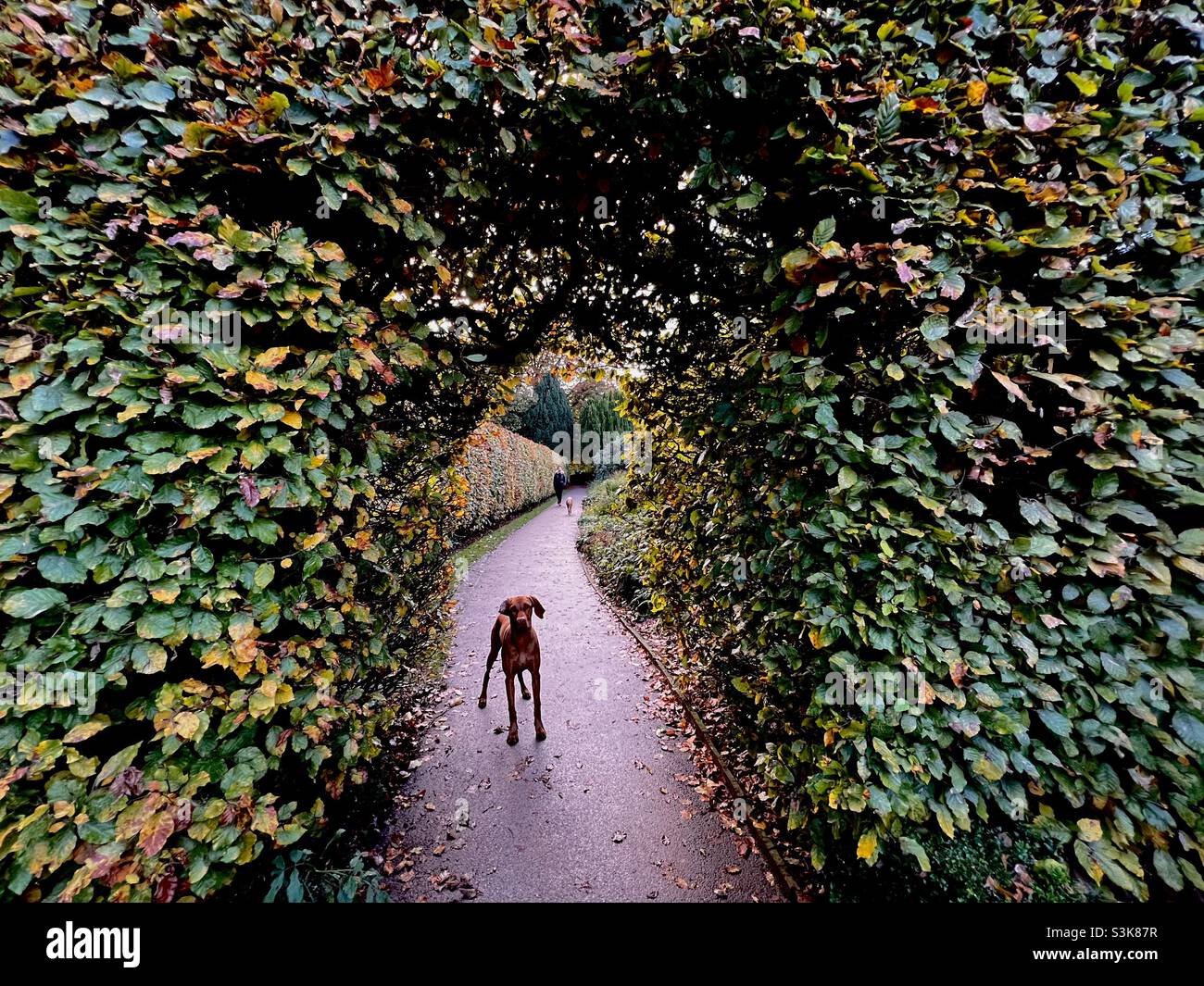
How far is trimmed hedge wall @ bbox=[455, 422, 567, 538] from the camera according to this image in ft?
37.9

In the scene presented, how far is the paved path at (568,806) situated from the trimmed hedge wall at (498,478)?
13.2ft

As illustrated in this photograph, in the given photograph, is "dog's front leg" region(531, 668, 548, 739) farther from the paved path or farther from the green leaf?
the green leaf

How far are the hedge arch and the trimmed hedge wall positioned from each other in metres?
5.87

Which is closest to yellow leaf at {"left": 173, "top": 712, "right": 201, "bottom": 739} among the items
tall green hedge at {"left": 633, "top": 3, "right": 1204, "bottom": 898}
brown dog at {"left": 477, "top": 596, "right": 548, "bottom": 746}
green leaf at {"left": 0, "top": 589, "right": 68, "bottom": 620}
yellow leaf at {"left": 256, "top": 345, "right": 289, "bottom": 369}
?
green leaf at {"left": 0, "top": 589, "right": 68, "bottom": 620}

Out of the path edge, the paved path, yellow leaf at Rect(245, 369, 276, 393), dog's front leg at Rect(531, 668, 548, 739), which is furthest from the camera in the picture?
dog's front leg at Rect(531, 668, 548, 739)

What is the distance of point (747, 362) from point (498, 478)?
42.6 ft

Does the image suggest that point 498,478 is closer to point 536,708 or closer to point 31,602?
point 536,708

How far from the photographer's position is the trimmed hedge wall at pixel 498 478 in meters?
11.6

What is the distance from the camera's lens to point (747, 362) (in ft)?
7.85

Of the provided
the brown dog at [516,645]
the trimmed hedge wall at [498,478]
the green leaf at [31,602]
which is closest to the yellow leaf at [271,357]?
the green leaf at [31,602]

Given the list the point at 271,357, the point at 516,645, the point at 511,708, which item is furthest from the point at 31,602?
the point at 511,708

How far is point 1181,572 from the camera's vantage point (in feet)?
7.20

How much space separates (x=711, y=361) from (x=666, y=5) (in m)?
2.08
